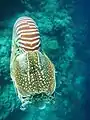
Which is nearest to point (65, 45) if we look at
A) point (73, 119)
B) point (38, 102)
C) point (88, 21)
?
point (88, 21)

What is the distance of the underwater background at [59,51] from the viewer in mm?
3262

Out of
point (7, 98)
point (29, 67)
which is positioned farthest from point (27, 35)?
point (7, 98)

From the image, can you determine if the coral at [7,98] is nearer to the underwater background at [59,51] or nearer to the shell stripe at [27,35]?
the underwater background at [59,51]

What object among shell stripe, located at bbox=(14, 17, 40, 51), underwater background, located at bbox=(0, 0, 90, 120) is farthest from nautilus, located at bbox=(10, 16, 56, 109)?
underwater background, located at bbox=(0, 0, 90, 120)

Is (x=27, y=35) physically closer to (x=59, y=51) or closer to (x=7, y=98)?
(x=7, y=98)

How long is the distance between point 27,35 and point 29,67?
96mm

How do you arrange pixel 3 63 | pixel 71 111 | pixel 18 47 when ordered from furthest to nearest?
pixel 71 111
pixel 3 63
pixel 18 47

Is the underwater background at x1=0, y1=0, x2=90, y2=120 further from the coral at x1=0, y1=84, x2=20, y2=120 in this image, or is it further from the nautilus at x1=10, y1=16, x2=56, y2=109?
the nautilus at x1=10, y1=16, x2=56, y2=109

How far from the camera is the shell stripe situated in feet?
2.84

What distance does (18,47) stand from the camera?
2.88 ft

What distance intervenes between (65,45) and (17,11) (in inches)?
28.4

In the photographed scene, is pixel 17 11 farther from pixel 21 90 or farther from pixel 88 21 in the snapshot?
pixel 21 90

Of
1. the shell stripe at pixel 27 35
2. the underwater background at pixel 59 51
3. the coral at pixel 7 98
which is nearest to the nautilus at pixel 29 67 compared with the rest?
the shell stripe at pixel 27 35

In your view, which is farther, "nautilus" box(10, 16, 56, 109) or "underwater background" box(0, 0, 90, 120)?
"underwater background" box(0, 0, 90, 120)
